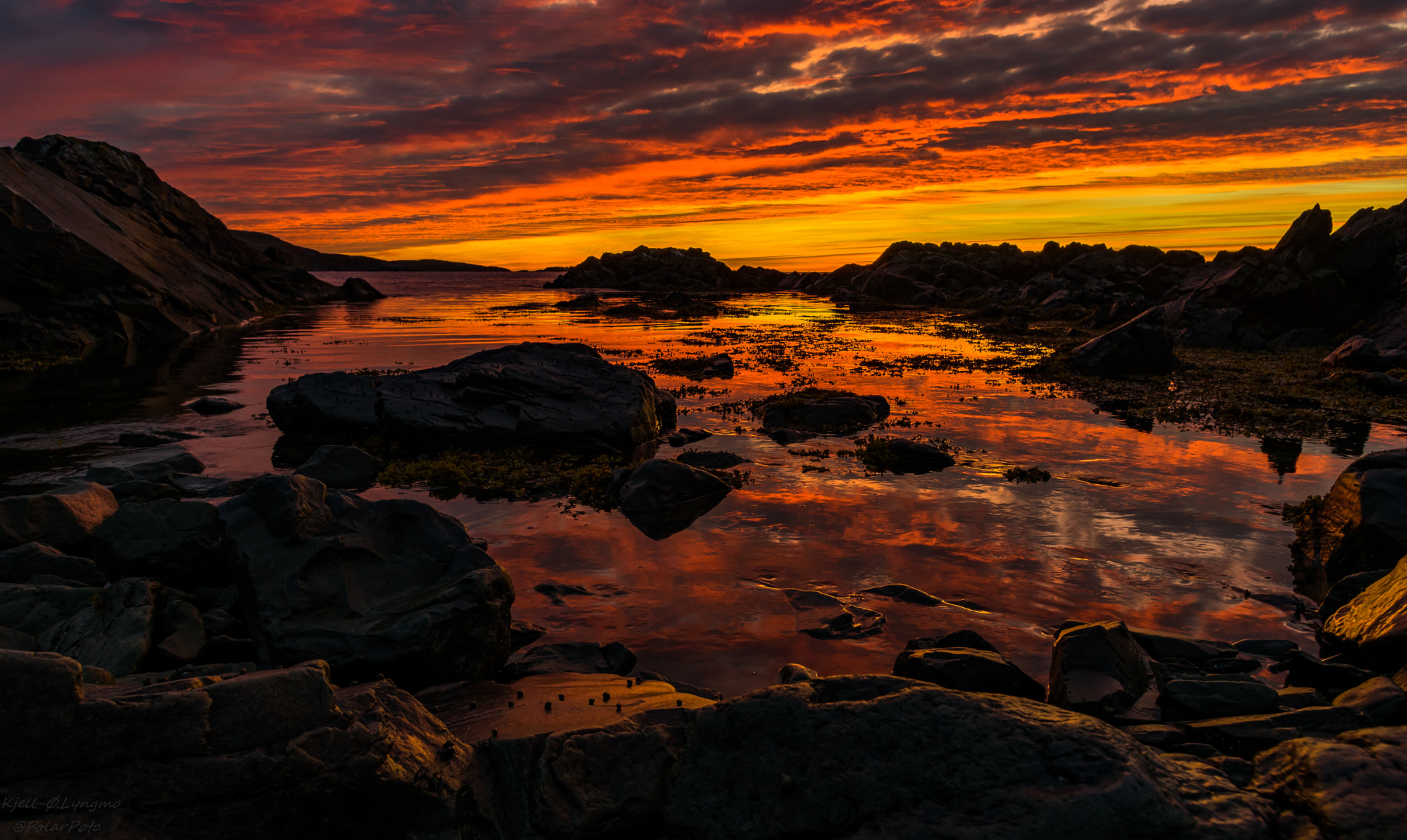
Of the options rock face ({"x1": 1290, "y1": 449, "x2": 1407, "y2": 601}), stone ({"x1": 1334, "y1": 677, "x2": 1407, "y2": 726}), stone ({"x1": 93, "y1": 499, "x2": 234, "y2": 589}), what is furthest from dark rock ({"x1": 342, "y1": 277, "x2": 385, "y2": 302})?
stone ({"x1": 1334, "y1": 677, "x2": 1407, "y2": 726})

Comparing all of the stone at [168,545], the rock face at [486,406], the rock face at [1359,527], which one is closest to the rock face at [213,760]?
the stone at [168,545]

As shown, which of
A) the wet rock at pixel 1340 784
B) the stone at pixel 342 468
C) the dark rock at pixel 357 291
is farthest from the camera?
the dark rock at pixel 357 291

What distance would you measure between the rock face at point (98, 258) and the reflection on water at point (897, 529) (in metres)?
14.2

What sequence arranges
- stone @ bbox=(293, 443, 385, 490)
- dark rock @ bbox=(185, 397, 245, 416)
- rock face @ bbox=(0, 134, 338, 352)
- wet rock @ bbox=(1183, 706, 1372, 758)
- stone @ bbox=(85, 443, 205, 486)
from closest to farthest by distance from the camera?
wet rock @ bbox=(1183, 706, 1372, 758), stone @ bbox=(85, 443, 205, 486), stone @ bbox=(293, 443, 385, 490), dark rock @ bbox=(185, 397, 245, 416), rock face @ bbox=(0, 134, 338, 352)

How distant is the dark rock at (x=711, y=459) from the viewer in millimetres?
17422

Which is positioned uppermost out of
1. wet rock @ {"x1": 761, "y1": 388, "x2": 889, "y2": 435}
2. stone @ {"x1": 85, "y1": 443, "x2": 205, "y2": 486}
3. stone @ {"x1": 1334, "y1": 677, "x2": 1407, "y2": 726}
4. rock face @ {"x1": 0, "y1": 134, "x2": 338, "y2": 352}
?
rock face @ {"x1": 0, "y1": 134, "x2": 338, "y2": 352}

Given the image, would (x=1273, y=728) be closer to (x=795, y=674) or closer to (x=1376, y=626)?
(x=1376, y=626)

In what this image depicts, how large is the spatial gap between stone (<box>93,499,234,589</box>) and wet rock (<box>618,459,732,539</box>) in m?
6.67

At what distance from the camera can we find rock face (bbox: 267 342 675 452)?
19219 mm

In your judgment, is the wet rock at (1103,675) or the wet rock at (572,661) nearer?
the wet rock at (1103,675)

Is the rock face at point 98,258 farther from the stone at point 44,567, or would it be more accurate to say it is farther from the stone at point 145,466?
the stone at point 44,567

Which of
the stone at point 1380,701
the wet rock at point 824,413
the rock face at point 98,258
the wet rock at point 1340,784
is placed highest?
the rock face at point 98,258

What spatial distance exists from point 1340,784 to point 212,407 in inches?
1116

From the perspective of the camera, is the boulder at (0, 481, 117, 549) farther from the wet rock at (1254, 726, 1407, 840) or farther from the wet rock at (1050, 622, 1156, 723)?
the wet rock at (1254, 726, 1407, 840)
